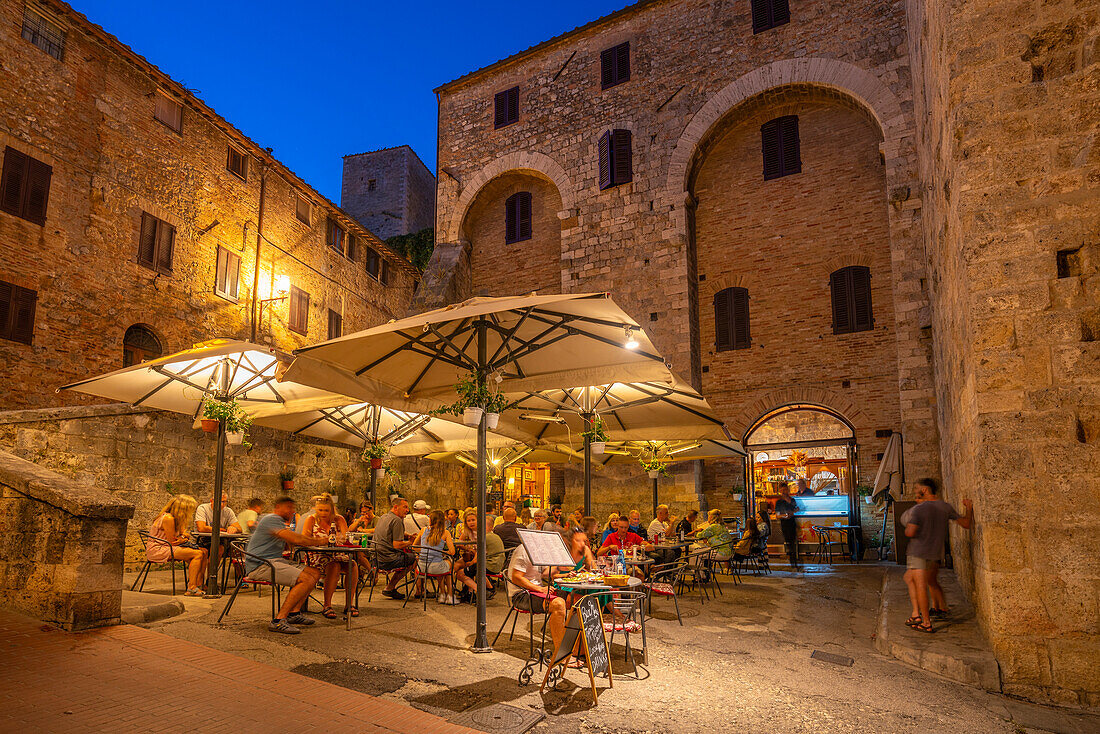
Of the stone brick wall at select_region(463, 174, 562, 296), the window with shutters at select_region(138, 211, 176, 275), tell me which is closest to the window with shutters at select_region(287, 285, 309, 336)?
the window with shutters at select_region(138, 211, 176, 275)

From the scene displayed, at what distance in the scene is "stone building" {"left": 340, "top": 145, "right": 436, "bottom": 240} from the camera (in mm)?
33625

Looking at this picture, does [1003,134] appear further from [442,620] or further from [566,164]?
[566,164]

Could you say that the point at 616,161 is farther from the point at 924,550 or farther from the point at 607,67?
the point at 924,550

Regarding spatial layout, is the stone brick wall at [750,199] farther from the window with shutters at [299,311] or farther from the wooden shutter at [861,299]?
the window with shutters at [299,311]

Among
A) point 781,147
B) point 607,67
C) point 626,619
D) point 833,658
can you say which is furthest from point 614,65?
point 833,658

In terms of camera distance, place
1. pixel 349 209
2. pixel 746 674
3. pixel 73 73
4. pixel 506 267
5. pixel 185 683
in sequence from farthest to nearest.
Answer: pixel 349 209 < pixel 506 267 < pixel 73 73 < pixel 746 674 < pixel 185 683

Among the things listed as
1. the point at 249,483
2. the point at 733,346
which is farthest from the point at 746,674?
the point at 733,346

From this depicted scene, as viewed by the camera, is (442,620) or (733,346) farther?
(733,346)

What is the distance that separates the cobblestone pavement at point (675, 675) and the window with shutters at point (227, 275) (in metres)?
11.6

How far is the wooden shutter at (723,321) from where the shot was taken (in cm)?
1562

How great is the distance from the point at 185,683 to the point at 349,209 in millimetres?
33697

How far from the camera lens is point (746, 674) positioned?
5.04 m

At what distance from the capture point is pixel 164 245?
15.3 metres

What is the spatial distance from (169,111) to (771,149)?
14297mm
